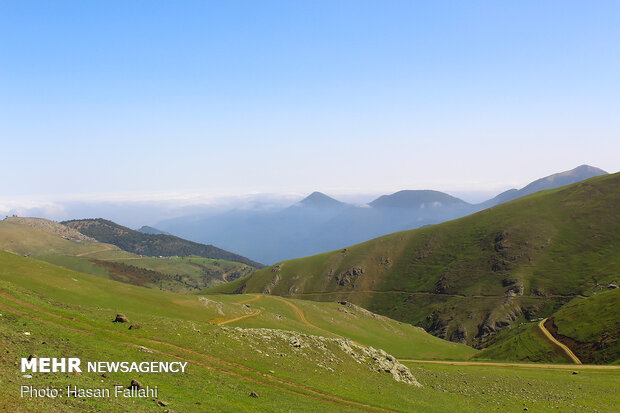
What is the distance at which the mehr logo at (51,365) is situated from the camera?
2427cm

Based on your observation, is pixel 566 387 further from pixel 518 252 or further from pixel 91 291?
pixel 518 252

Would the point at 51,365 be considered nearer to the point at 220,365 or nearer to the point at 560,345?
the point at 220,365

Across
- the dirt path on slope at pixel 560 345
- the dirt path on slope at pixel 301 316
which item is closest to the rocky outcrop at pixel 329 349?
the dirt path on slope at pixel 301 316

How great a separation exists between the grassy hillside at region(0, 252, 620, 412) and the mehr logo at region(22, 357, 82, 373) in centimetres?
75

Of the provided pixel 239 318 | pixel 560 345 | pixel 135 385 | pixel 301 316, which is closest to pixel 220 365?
pixel 135 385

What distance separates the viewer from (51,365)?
25.5 m

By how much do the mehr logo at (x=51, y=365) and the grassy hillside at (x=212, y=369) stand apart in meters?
0.75

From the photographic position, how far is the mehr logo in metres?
24.3

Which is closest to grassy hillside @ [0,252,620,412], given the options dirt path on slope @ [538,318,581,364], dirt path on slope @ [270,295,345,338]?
dirt path on slope @ [538,318,581,364]

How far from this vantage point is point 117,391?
24.2m

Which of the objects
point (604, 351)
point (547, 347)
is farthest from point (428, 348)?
point (604, 351)

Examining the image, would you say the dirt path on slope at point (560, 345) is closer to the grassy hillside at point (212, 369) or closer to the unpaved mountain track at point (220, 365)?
the grassy hillside at point (212, 369)

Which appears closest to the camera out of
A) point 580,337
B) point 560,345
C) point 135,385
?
point 135,385

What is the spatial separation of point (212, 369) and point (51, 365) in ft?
40.5
